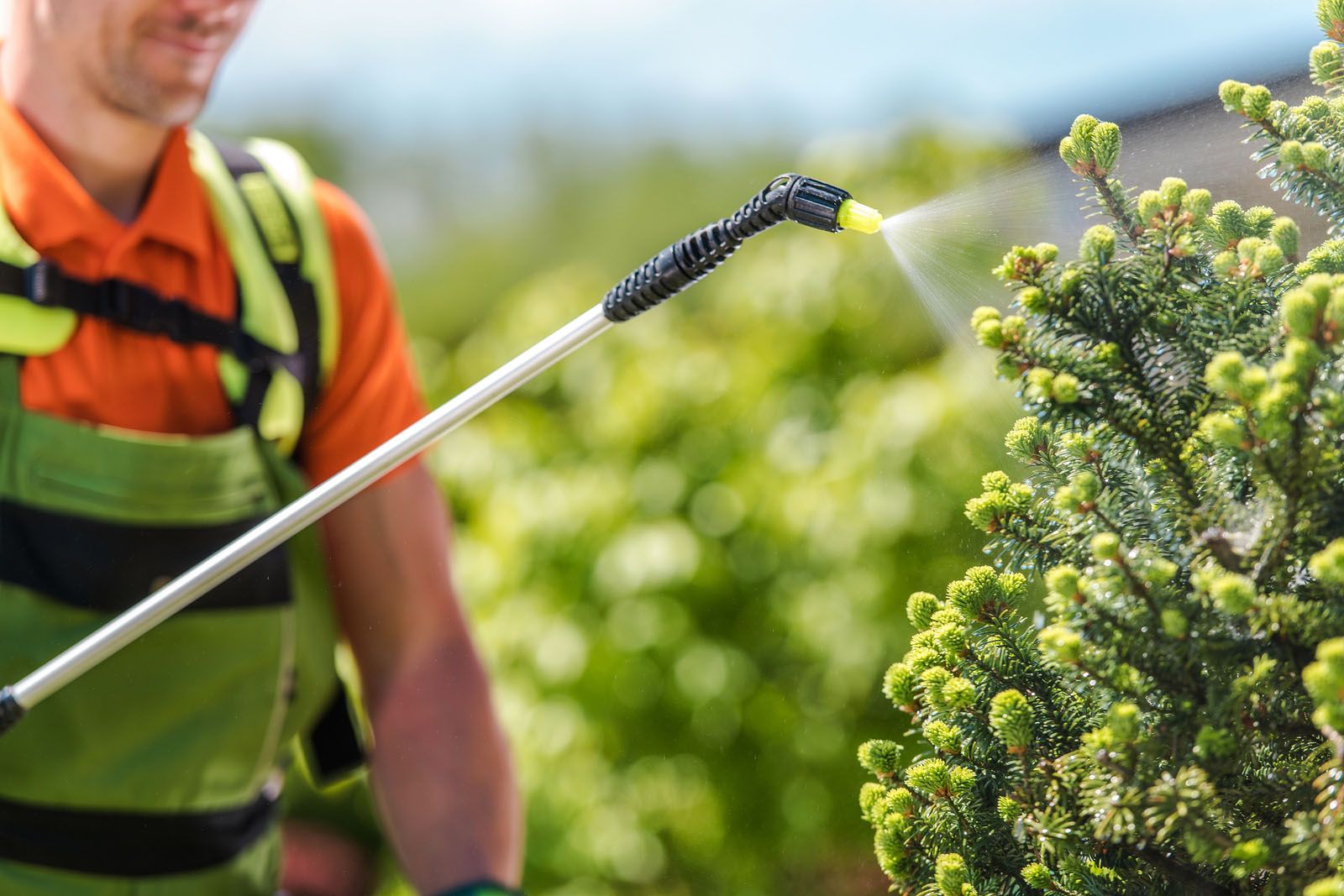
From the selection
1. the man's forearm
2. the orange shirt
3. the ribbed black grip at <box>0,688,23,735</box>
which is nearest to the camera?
the ribbed black grip at <box>0,688,23,735</box>

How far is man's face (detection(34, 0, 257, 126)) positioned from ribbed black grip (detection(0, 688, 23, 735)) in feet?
1.81

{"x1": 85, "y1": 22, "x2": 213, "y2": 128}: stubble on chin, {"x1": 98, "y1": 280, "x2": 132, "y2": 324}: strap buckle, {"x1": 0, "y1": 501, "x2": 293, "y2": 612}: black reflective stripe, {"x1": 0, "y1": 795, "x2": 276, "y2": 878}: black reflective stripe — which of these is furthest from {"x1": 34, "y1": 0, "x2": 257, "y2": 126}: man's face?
{"x1": 0, "y1": 795, "x2": 276, "y2": 878}: black reflective stripe

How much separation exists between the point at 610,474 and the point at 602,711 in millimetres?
458

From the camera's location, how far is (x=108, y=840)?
3.87ft

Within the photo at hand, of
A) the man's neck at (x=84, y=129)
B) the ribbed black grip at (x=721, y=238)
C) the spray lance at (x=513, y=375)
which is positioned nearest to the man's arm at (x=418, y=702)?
the spray lance at (x=513, y=375)

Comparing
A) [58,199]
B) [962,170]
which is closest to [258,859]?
[58,199]

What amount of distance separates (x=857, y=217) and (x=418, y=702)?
0.73 metres

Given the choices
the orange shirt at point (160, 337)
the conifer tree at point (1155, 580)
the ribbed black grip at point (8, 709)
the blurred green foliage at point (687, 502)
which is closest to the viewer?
the conifer tree at point (1155, 580)

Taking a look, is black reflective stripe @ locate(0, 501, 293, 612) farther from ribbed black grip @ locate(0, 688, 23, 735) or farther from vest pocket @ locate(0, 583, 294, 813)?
ribbed black grip @ locate(0, 688, 23, 735)

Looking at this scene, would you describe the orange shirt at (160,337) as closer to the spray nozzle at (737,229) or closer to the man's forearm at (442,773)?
the man's forearm at (442,773)

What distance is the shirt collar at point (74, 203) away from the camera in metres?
1.18

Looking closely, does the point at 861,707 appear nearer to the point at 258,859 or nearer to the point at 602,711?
the point at 602,711

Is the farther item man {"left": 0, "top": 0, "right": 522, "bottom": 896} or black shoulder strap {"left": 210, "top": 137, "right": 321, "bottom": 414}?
black shoulder strap {"left": 210, "top": 137, "right": 321, "bottom": 414}

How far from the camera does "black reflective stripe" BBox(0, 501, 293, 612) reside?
1.14 m
